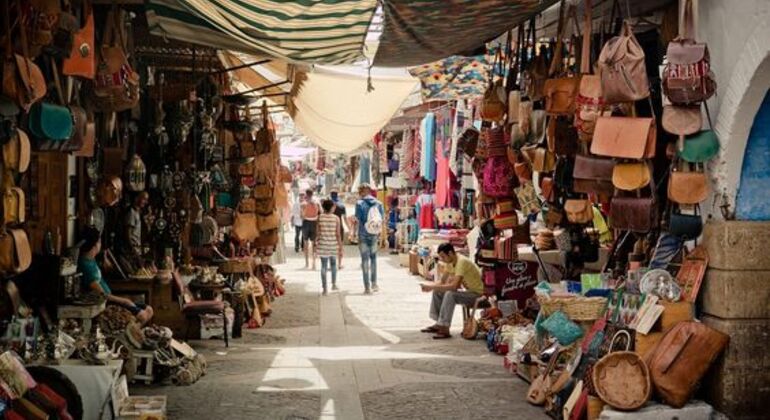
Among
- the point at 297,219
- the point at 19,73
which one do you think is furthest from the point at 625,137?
the point at 297,219

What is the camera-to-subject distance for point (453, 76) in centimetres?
1131

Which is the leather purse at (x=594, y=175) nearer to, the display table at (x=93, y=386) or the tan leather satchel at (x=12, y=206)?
the display table at (x=93, y=386)

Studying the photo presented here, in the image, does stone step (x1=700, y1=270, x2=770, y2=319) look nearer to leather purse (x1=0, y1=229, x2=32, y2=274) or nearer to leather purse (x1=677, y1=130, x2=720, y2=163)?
leather purse (x1=677, y1=130, x2=720, y2=163)

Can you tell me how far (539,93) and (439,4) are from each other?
2.49 meters

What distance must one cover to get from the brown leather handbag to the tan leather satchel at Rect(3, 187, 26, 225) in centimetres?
406

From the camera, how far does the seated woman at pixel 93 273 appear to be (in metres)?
8.52

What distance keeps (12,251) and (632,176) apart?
4020mm

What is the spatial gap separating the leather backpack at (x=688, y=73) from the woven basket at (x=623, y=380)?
5.42 feet

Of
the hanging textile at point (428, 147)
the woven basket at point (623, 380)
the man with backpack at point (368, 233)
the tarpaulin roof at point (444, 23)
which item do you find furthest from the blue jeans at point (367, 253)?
the woven basket at point (623, 380)

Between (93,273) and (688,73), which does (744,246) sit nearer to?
(688,73)

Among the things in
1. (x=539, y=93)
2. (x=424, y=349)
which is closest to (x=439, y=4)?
(x=539, y=93)

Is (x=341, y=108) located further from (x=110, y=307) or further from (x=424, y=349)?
(x=110, y=307)

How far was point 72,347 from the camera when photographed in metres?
6.73

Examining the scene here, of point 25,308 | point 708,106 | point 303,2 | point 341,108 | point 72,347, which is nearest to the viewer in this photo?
point 303,2
